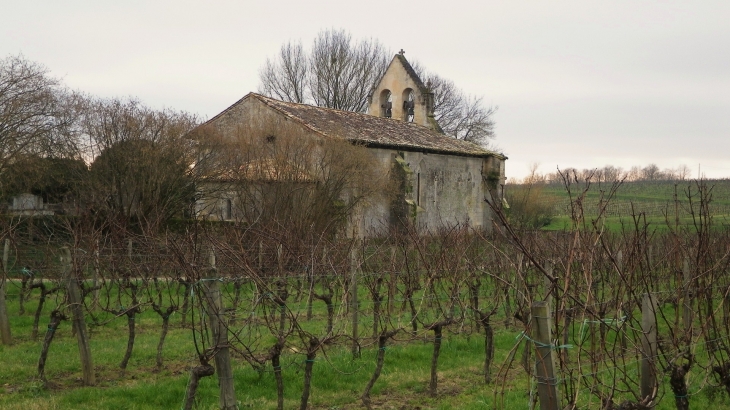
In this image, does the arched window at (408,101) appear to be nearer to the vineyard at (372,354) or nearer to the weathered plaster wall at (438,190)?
the weathered plaster wall at (438,190)

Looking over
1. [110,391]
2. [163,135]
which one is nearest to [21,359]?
[110,391]

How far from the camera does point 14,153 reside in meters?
23.3

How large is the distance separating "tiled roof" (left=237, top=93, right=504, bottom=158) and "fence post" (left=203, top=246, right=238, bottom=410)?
18006 millimetres

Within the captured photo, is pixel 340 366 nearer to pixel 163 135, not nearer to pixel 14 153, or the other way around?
pixel 163 135

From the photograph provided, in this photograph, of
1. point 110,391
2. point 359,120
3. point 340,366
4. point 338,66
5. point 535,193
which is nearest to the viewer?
point 110,391

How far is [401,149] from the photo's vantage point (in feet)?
94.8

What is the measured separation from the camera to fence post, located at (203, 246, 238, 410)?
6473 millimetres

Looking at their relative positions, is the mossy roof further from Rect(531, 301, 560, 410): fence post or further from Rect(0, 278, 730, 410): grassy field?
Rect(531, 301, 560, 410): fence post

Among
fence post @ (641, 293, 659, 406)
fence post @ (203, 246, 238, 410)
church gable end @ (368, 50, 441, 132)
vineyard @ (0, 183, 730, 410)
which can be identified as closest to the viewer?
fence post @ (641, 293, 659, 406)

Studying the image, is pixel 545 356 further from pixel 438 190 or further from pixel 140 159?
pixel 438 190

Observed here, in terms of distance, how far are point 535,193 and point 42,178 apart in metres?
26.1

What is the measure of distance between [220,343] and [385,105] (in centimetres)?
2927

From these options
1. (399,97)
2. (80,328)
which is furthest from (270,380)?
(399,97)

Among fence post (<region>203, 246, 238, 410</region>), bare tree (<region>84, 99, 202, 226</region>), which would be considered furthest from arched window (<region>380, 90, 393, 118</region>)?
fence post (<region>203, 246, 238, 410</region>)
